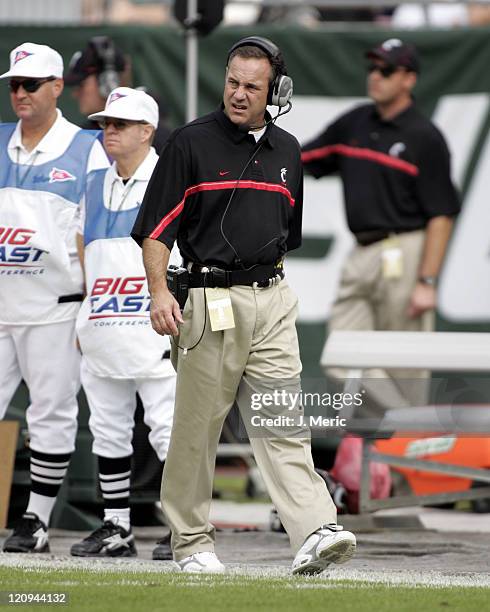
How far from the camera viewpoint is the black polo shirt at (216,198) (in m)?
6.31

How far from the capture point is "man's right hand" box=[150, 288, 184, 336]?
6.16 metres

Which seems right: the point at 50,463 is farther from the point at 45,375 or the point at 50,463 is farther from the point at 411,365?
the point at 411,365

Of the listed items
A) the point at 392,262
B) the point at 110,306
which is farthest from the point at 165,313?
the point at 392,262

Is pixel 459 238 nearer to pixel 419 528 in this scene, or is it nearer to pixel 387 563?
pixel 419 528

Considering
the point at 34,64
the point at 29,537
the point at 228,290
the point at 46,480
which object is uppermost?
the point at 34,64

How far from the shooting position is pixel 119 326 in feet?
24.0

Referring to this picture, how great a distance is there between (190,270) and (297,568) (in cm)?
122

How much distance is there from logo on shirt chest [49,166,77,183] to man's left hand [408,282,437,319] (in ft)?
9.57

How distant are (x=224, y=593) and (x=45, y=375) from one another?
218 cm

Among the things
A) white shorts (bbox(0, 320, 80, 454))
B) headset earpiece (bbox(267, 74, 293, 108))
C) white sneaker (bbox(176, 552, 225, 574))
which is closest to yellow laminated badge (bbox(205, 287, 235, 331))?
headset earpiece (bbox(267, 74, 293, 108))

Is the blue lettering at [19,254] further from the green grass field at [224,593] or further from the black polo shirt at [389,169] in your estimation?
the black polo shirt at [389,169]

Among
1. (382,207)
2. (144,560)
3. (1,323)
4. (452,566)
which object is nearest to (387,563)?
(452,566)

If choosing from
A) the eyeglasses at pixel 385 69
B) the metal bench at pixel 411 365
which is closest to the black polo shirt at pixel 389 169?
the eyeglasses at pixel 385 69

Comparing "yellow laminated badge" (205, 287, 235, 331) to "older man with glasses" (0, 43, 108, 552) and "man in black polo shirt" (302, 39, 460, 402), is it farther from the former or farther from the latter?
"man in black polo shirt" (302, 39, 460, 402)
